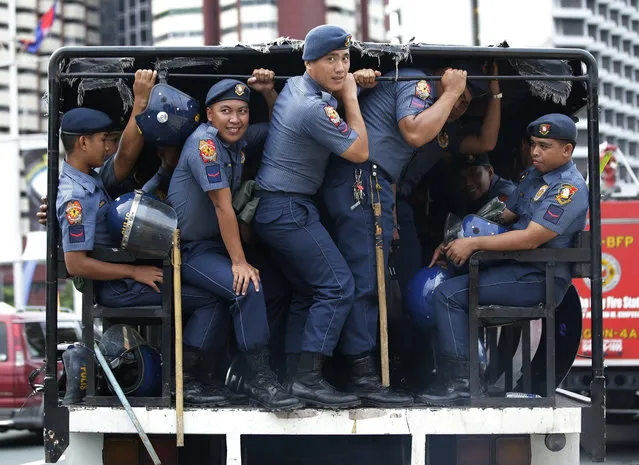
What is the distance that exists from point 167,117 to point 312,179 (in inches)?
31.3

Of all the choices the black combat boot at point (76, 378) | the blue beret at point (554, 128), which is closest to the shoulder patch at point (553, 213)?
the blue beret at point (554, 128)

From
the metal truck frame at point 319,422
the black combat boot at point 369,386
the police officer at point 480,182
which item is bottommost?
the metal truck frame at point 319,422

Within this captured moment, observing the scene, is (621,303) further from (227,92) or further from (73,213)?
(73,213)

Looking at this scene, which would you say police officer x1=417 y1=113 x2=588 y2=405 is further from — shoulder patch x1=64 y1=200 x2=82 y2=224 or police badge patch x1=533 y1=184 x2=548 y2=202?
shoulder patch x1=64 y1=200 x2=82 y2=224

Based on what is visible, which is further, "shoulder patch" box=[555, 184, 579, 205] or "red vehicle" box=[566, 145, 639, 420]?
"red vehicle" box=[566, 145, 639, 420]

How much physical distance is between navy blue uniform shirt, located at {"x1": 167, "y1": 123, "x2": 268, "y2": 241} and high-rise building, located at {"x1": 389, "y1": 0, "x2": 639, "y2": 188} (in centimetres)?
11526

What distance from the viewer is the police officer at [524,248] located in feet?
17.9

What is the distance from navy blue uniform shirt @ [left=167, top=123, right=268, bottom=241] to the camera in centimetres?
545

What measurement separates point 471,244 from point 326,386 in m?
1.01

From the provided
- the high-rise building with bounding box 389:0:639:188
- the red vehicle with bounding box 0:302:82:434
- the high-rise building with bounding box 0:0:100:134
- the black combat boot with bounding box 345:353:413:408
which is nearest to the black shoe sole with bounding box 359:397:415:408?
the black combat boot with bounding box 345:353:413:408

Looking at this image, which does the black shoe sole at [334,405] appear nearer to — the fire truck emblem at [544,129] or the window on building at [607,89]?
the fire truck emblem at [544,129]

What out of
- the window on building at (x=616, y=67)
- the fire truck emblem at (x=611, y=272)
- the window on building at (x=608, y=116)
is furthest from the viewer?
the window on building at (x=616, y=67)

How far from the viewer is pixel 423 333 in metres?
6.35

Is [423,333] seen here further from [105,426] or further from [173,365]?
[105,426]
